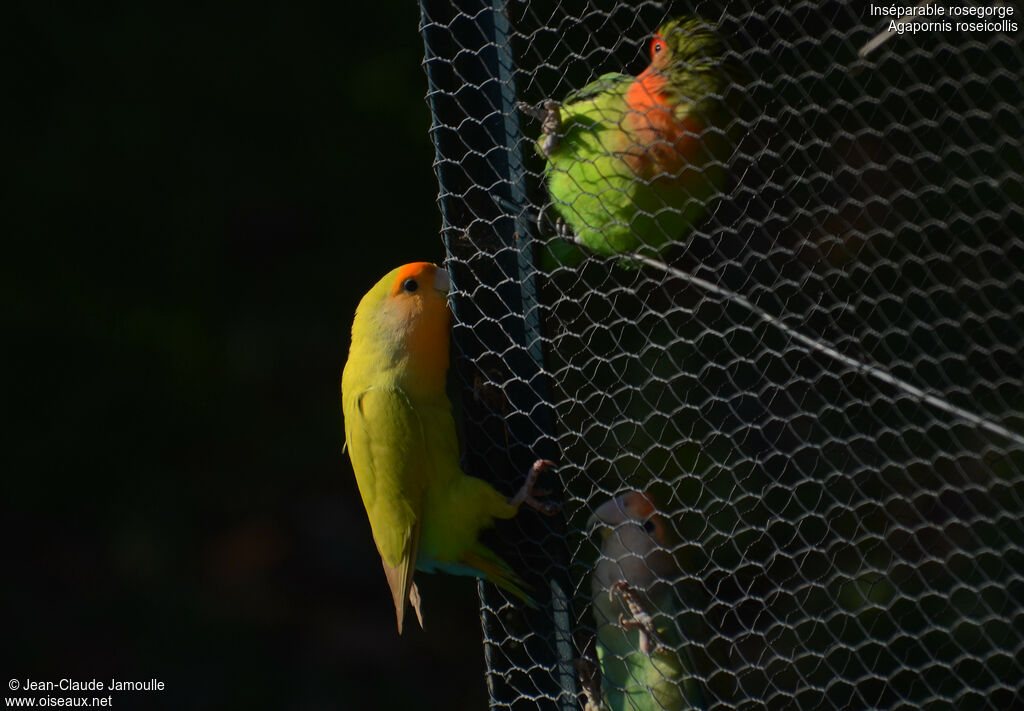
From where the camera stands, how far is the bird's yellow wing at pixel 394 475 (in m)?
1.92

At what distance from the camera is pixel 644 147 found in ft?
5.70

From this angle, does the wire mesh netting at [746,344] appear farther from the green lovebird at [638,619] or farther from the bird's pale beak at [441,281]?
the bird's pale beak at [441,281]

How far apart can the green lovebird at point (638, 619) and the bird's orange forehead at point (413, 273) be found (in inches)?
24.0

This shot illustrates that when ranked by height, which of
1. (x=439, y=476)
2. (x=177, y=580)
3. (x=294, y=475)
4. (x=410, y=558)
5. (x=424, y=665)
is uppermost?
(x=439, y=476)

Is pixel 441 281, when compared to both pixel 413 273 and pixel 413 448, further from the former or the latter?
pixel 413 448

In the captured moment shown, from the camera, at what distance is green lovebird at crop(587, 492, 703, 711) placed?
5.91ft

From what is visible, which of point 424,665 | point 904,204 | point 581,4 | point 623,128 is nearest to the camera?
point 623,128

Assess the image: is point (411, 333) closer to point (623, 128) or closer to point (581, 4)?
point (623, 128)

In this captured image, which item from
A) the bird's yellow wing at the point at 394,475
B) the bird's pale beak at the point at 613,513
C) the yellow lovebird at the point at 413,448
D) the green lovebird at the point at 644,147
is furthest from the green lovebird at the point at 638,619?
the green lovebird at the point at 644,147

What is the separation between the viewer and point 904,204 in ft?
7.79

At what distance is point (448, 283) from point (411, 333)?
130 mm

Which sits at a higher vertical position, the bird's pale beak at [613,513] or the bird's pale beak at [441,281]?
the bird's pale beak at [441,281]

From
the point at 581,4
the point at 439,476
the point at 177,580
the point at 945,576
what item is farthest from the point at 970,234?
the point at 177,580

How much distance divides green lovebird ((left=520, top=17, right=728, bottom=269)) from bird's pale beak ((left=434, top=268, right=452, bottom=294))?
29 cm
